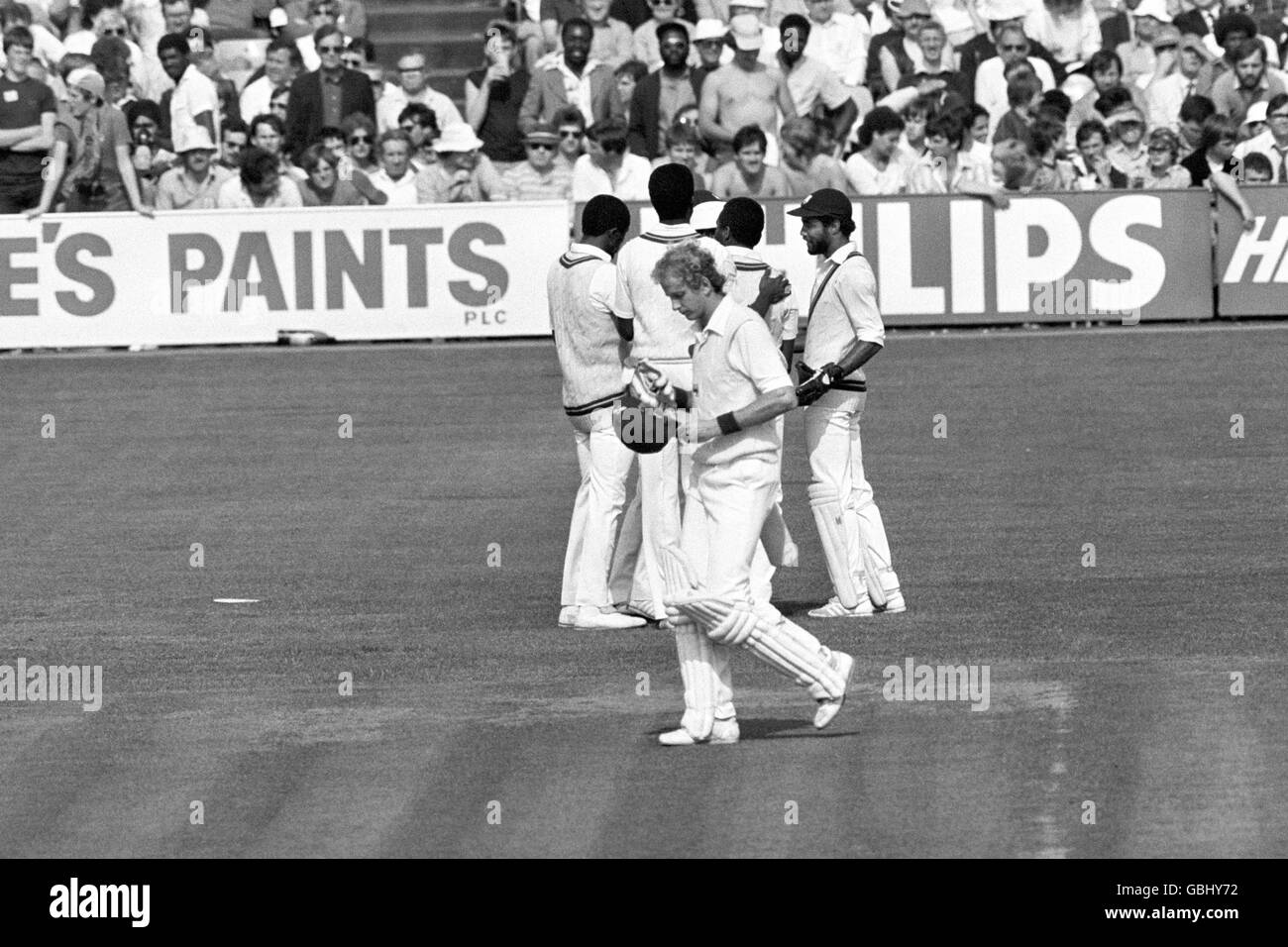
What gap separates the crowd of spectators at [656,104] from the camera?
25359 mm

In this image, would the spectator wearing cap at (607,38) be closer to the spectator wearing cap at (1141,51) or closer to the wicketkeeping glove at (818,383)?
the spectator wearing cap at (1141,51)

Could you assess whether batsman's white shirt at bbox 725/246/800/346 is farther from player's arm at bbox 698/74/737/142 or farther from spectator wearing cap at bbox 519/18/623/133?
spectator wearing cap at bbox 519/18/623/133

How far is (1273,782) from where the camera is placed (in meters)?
9.73

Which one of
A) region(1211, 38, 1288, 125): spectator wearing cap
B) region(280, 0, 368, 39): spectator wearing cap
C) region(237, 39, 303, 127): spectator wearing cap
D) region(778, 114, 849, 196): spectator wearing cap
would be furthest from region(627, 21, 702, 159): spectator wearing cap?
region(1211, 38, 1288, 125): spectator wearing cap

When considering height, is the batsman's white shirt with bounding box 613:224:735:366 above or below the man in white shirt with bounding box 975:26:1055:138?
below

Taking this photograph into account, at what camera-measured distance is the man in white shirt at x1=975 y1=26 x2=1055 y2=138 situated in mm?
27781

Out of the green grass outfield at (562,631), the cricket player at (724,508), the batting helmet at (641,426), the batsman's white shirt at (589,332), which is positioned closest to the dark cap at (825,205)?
the batsman's white shirt at (589,332)

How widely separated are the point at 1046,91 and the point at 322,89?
756cm

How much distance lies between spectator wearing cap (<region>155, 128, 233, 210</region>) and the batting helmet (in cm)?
1548

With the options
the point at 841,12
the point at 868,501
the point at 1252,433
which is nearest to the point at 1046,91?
the point at 841,12

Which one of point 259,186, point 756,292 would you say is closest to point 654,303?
point 756,292

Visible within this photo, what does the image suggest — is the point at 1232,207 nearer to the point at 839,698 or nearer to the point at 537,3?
the point at 537,3

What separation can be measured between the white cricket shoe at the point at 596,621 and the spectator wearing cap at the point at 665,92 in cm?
1389

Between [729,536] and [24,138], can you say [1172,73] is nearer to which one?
[24,138]
